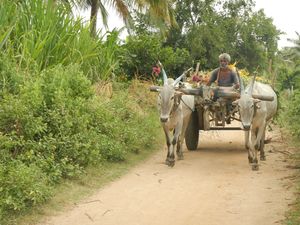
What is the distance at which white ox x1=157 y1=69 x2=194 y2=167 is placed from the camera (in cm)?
794

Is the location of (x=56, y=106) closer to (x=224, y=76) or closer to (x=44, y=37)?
(x=44, y=37)

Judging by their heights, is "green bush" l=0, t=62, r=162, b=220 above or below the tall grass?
below

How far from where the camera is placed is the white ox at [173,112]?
794cm

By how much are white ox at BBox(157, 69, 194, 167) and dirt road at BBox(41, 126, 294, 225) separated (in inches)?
13.6

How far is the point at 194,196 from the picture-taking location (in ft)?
20.4

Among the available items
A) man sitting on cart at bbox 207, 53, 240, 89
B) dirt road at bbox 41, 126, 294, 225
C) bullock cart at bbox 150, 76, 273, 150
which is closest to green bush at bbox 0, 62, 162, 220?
dirt road at bbox 41, 126, 294, 225

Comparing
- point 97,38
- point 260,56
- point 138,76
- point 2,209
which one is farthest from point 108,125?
point 260,56

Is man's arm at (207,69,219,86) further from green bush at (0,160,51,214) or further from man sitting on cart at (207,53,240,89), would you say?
green bush at (0,160,51,214)

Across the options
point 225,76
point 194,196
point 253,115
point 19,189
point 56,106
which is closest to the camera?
point 19,189

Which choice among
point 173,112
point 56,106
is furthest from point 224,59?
point 56,106

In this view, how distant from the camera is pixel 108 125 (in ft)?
27.6

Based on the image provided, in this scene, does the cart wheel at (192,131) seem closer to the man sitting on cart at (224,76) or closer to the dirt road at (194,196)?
the dirt road at (194,196)

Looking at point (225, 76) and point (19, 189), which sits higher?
point (225, 76)

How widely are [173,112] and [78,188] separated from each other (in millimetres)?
2558
